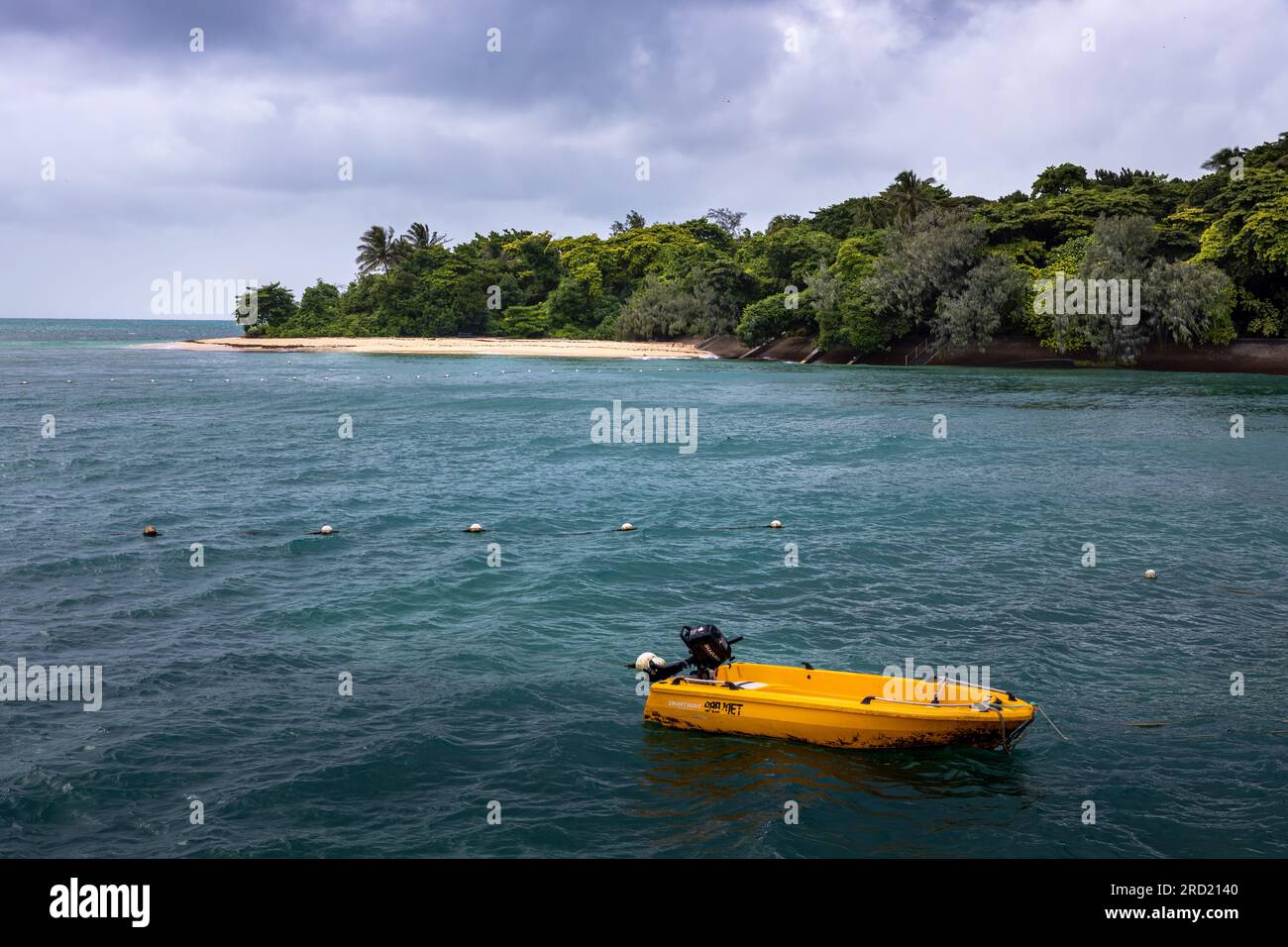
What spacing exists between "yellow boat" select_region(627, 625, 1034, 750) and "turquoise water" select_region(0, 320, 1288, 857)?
15.8 inches

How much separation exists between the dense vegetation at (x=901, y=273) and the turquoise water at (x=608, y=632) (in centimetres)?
3660

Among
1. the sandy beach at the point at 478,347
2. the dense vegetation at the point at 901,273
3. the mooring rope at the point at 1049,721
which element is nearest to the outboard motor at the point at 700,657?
the mooring rope at the point at 1049,721

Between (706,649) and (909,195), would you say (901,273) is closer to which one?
(909,195)

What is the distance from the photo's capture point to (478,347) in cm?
13388

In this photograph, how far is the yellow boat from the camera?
16.2 metres

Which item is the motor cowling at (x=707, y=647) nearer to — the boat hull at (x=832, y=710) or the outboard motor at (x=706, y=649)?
the outboard motor at (x=706, y=649)

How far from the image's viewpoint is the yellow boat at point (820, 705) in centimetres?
1619

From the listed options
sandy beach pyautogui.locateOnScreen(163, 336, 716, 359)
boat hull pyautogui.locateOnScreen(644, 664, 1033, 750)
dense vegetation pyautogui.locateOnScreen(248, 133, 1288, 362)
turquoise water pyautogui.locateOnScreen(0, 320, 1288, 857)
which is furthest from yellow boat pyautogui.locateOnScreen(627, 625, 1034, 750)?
sandy beach pyautogui.locateOnScreen(163, 336, 716, 359)

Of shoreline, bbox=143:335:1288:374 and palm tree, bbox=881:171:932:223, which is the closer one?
shoreline, bbox=143:335:1288:374

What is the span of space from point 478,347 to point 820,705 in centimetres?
12155

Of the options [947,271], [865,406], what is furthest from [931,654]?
[947,271]

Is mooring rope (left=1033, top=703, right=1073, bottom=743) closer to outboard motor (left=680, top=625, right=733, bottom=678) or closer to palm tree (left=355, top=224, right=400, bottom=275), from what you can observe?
outboard motor (left=680, top=625, right=733, bottom=678)

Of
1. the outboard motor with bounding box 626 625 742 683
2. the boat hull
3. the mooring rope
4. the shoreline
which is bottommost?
the mooring rope
